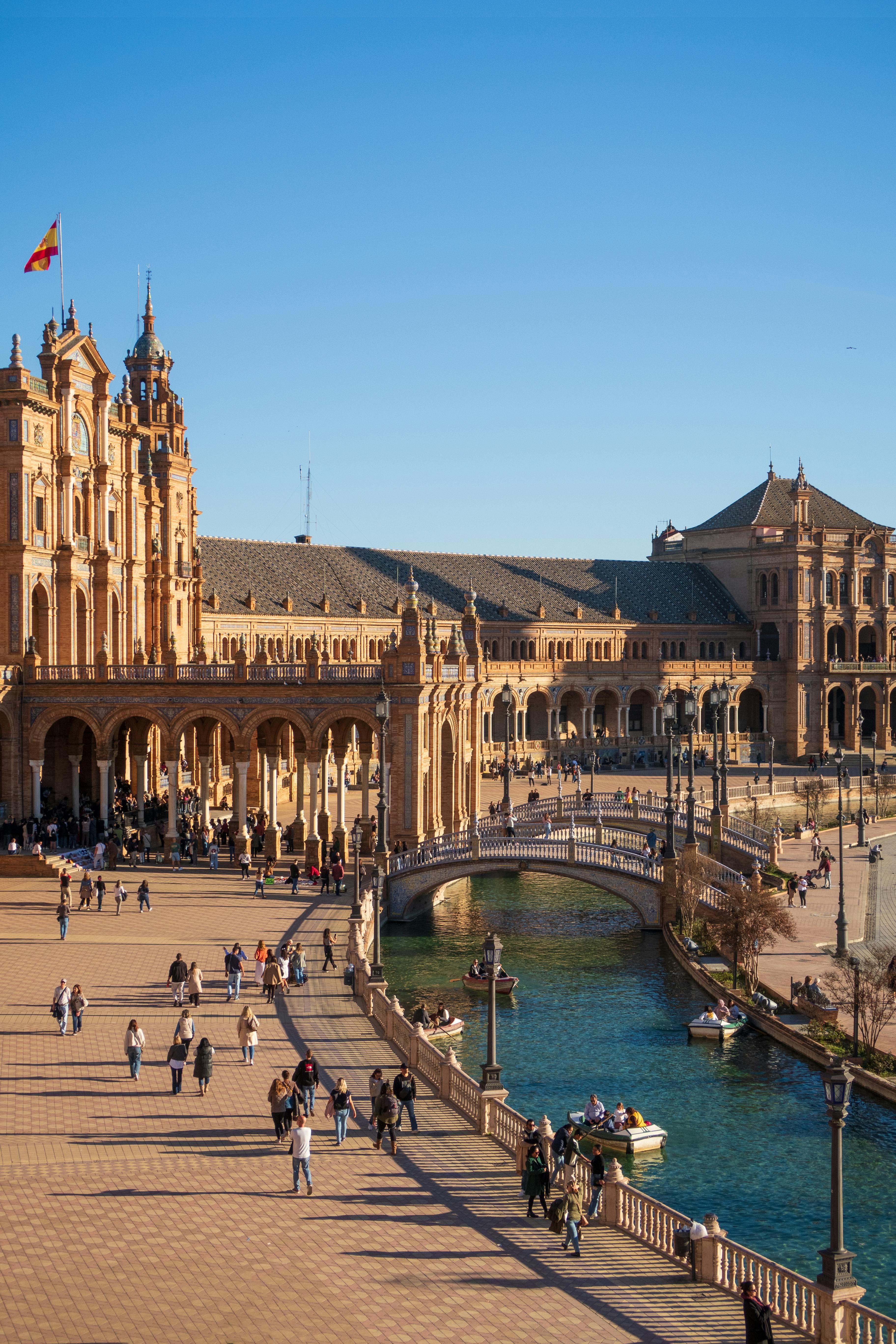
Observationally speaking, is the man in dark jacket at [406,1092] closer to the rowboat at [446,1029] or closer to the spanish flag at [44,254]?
the rowboat at [446,1029]

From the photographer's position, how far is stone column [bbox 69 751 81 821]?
66312mm

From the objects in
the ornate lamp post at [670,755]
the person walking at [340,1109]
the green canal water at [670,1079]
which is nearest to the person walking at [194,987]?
the green canal water at [670,1079]

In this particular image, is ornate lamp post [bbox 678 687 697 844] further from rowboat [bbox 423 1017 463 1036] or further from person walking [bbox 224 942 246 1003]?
person walking [bbox 224 942 246 1003]

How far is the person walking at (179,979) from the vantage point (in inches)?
1416

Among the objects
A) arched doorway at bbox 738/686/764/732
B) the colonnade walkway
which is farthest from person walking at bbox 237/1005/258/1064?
arched doorway at bbox 738/686/764/732

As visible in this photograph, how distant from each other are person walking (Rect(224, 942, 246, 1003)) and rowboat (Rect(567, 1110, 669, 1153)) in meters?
9.89

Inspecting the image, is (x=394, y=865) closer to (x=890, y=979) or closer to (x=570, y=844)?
(x=570, y=844)

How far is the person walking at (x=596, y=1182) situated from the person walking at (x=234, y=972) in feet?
44.6

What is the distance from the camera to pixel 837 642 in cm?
12150

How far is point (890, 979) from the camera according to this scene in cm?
3766

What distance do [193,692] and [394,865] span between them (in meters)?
11.9

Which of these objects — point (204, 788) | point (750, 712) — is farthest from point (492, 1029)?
point (750, 712)

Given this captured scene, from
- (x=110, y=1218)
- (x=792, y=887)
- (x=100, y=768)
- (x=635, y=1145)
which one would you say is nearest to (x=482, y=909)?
(x=792, y=887)

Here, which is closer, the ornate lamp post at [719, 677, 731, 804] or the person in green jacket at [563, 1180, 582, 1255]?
the person in green jacket at [563, 1180, 582, 1255]
